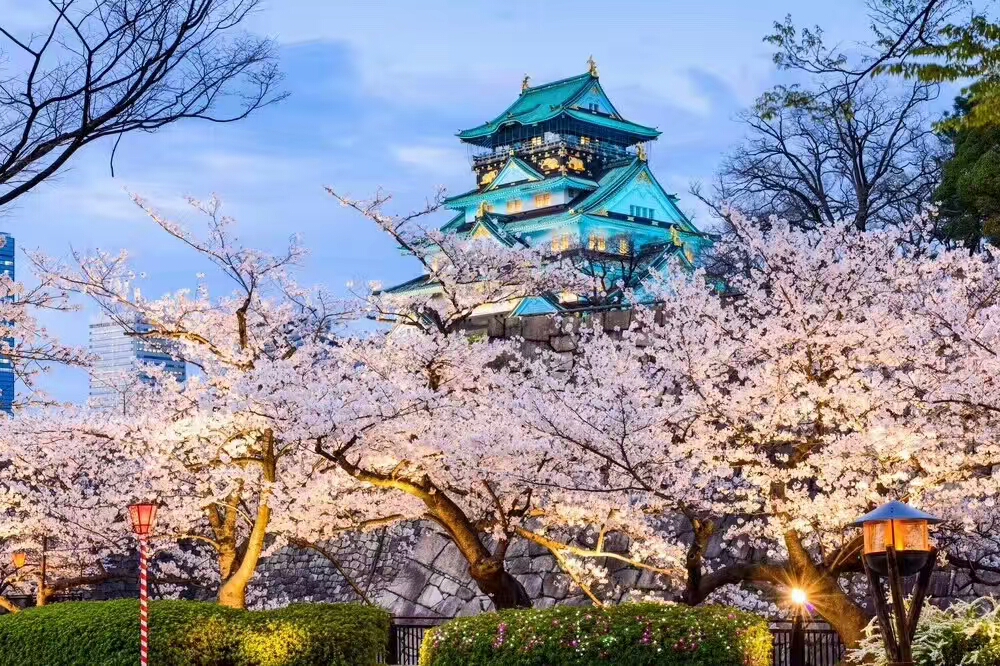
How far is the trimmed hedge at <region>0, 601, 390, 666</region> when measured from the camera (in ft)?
50.4

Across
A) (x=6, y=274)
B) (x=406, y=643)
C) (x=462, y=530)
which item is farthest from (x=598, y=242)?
(x=462, y=530)

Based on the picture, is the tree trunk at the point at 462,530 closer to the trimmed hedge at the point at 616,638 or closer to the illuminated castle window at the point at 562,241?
the trimmed hedge at the point at 616,638

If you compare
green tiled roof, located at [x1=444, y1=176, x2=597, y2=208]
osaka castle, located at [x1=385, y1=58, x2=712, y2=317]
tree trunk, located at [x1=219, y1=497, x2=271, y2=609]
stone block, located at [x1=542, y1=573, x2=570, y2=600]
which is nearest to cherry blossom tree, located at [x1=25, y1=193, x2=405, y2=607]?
tree trunk, located at [x1=219, y1=497, x2=271, y2=609]

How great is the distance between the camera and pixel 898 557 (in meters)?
10.8

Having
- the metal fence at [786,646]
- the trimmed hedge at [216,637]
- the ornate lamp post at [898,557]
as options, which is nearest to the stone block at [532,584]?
the metal fence at [786,646]

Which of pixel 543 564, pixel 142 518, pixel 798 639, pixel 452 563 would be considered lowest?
pixel 798 639

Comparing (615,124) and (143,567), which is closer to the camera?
(143,567)

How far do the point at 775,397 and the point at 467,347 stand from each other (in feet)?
17.2

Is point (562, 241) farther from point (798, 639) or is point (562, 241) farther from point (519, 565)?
point (798, 639)

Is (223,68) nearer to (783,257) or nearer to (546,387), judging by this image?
(546,387)

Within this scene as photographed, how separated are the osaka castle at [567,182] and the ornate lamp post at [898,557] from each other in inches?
1432

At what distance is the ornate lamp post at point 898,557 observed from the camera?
422 inches

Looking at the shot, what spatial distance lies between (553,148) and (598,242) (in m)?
6.48

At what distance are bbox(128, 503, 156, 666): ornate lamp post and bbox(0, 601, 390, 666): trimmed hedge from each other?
0.32 metres
